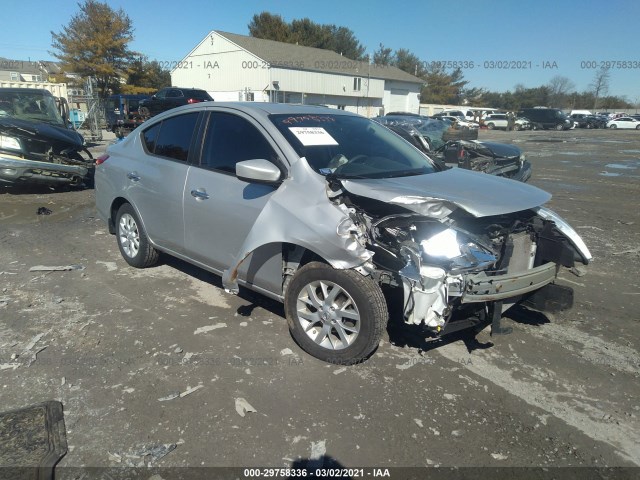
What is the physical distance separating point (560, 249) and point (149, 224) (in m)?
3.72

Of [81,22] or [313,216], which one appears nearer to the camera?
[313,216]

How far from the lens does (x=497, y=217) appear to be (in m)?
3.35

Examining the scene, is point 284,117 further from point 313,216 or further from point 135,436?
point 135,436

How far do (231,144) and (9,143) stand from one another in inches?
275

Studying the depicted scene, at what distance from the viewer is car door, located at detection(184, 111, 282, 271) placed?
3510mm

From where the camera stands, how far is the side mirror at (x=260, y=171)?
10.5 ft

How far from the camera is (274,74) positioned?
38.3 meters

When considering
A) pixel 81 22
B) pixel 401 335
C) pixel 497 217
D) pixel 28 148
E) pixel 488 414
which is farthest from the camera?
pixel 81 22

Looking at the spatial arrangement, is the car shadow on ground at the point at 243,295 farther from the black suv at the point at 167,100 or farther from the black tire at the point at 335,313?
the black suv at the point at 167,100

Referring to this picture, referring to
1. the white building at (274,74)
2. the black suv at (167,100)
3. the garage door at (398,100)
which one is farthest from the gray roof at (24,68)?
the black suv at (167,100)

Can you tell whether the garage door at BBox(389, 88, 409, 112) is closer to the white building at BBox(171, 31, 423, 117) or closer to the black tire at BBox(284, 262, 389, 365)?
the white building at BBox(171, 31, 423, 117)

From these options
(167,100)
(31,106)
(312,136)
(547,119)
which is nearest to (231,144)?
(312,136)

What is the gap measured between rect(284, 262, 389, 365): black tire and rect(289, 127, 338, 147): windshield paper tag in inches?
39.8

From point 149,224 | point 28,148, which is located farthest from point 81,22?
point 149,224
